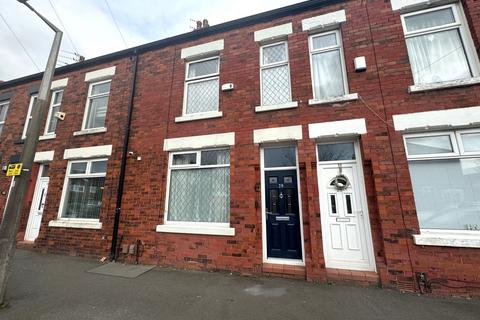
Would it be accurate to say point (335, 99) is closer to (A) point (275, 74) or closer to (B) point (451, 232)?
(A) point (275, 74)

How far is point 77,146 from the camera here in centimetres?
671

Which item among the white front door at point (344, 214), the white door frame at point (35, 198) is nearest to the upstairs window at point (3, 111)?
the white door frame at point (35, 198)

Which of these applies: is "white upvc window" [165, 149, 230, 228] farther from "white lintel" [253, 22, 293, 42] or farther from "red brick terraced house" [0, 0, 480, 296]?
"white lintel" [253, 22, 293, 42]

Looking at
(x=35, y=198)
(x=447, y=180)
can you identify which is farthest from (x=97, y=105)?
(x=447, y=180)

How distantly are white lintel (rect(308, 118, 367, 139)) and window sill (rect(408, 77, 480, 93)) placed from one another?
110 centimetres

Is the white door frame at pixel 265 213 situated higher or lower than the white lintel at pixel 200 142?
lower

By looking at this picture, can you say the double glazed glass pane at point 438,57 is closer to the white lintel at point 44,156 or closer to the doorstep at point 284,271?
the doorstep at point 284,271

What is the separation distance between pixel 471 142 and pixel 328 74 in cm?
297

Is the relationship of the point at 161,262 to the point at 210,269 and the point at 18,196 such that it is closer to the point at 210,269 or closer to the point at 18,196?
the point at 210,269

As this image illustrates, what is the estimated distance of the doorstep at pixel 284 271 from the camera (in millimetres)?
4240

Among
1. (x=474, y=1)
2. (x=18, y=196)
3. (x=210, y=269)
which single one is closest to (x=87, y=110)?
(x=18, y=196)

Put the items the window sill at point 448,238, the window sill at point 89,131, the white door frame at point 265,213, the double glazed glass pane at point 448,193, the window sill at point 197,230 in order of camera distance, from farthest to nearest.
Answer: the window sill at point 89,131 → the window sill at point 197,230 → the white door frame at point 265,213 → the double glazed glass pane at point 448,193 → the window sill at point 448,238

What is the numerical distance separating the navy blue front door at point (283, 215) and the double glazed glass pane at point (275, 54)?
2.92 metres

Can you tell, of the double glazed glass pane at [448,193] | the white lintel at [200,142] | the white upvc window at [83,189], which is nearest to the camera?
the double glazed glass pane at [448,193]
